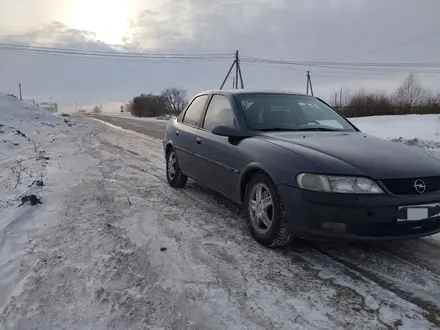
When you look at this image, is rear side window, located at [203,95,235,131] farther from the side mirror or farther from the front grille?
the front grille

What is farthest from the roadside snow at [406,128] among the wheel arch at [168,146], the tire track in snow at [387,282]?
the tire track in snow at [387,282]

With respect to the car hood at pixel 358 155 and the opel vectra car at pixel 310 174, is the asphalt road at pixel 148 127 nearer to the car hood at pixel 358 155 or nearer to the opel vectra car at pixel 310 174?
the opel vectra car at pixel 310 174

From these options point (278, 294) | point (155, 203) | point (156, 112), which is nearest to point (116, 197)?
point (155, 203)

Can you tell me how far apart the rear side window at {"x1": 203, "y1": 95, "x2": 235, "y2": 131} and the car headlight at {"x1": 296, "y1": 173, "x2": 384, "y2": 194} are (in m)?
1.51

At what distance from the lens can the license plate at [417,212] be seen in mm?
3146

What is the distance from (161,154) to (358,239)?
23.4 ft

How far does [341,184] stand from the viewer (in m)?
3.17

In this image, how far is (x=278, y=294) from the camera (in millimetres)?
2865

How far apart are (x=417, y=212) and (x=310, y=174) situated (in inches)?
35.6

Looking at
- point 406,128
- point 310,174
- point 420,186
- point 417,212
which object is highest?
→ point 310,174

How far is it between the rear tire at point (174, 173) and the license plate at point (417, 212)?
136 inches

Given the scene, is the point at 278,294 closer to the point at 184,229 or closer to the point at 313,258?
the point at 313,258

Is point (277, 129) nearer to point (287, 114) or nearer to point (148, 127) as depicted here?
point (287, 114)

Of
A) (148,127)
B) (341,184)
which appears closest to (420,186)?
(341,184)
